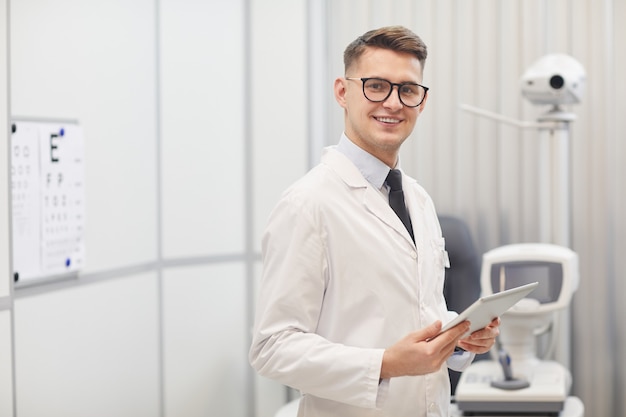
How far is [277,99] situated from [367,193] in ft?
6.39

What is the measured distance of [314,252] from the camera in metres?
1.45

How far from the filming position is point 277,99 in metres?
3.44

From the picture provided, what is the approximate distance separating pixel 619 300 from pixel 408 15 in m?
1.47

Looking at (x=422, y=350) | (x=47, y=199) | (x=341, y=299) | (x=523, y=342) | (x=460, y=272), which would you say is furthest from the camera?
(x=460, y=272)

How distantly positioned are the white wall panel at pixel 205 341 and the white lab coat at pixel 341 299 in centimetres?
165

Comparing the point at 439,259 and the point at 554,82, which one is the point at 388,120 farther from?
the point at 554,82

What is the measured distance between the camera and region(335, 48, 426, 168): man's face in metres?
1.53

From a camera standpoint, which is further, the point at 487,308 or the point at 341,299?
the point at 341,299

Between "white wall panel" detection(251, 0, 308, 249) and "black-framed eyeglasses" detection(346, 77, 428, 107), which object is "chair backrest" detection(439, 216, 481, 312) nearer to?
"white wall panel" detection(251, 0, 308, 249)

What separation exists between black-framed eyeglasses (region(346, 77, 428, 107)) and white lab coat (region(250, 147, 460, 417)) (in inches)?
5.6

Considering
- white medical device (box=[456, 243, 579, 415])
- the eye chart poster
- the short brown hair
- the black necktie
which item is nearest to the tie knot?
the black necktie

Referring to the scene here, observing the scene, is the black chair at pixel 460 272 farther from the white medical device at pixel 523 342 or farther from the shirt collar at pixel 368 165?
the shirt collar at pixel 368 165

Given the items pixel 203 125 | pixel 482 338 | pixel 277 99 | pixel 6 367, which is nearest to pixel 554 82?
pixel 277 99

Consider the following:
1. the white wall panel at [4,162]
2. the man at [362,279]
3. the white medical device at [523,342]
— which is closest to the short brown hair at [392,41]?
the man at [362,279]
